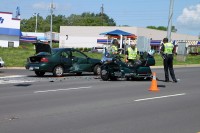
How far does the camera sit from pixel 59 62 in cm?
2153

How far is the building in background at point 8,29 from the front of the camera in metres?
66.6

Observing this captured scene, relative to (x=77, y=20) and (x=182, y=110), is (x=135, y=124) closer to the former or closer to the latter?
(x=182, y=110)

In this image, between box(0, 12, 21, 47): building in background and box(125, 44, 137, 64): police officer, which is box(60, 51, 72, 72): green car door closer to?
box(125, 44, 137, 64): police officer

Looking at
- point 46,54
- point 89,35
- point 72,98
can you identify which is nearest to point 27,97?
point 72,98

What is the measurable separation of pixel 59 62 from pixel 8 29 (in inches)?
1877

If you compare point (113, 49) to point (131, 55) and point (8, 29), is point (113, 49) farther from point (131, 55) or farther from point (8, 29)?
point (8, 29)

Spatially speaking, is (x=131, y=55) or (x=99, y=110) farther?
(x=131, y=55)

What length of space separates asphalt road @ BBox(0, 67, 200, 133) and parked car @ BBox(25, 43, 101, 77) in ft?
18.1

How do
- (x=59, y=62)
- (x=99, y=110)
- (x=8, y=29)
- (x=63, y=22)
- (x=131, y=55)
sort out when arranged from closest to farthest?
(x=99, y=110) < (x=131, y=55) < (x=59, y=62) < (x=8, y=29) < (x=63, y=22)

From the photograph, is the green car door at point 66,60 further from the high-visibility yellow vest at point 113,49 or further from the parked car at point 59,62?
the high-visibility yellow vest at point 113,49

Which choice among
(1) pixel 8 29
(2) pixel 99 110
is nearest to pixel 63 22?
(1) pixel 8 29

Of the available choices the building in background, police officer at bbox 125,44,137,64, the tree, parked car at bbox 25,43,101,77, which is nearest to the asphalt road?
police officer at bbox 125,44,137,64

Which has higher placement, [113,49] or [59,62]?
[113,49]

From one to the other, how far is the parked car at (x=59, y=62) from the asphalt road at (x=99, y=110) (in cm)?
551
